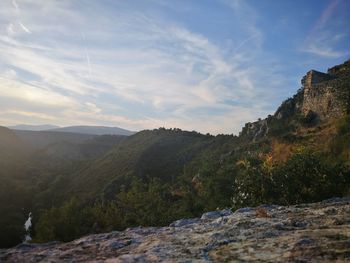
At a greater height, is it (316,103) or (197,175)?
(316,103)

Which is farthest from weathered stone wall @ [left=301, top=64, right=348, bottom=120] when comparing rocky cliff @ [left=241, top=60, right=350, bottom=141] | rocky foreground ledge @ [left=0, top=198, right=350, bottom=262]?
rocky foreground ledge @ [left=0, top=198, right=350, bottom=262]

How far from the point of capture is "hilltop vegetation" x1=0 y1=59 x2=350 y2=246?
66.6 feet

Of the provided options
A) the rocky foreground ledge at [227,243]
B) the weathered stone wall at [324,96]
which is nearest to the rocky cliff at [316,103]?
the weathered stone wall at [324,96]

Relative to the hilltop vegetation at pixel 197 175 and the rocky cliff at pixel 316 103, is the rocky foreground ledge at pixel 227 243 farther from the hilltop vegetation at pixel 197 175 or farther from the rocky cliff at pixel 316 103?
the rocky cliff at pixel 316 103

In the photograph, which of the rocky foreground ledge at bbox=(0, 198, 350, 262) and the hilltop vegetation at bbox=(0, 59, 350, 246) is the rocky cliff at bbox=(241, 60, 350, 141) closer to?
the hilltop vegetation at bbox=(0, 59, 350, 246)

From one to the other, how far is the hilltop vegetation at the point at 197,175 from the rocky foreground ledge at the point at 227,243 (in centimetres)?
910

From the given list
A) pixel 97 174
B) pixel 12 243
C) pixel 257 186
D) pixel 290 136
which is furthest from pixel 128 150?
pixel 257 186

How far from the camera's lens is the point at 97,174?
106312mm

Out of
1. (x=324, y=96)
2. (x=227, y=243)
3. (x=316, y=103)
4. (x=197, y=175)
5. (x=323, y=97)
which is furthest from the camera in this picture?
(x=197, y=175)

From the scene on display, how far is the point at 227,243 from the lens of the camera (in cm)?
848

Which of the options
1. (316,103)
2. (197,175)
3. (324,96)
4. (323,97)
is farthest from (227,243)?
(316,103)

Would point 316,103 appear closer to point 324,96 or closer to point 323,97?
point 323,97

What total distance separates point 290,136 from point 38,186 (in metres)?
85.3

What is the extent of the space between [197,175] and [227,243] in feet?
169
